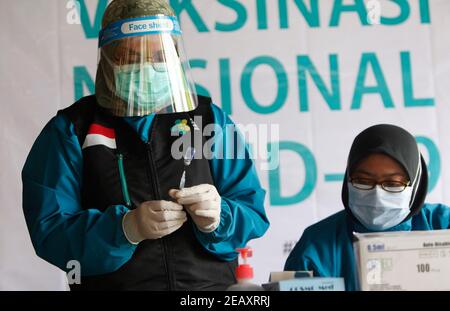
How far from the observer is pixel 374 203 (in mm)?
1760

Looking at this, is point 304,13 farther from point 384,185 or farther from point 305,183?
point 384,185

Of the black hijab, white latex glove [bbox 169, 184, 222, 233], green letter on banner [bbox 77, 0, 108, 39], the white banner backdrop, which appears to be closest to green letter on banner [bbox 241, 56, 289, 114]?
the white banner backdrop

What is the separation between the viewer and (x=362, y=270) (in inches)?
52.3

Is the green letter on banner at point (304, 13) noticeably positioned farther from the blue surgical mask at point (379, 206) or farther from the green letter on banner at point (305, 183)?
the blue surgical mask at point (379, 206)

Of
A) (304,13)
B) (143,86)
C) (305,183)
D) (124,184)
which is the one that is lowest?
(305,183)

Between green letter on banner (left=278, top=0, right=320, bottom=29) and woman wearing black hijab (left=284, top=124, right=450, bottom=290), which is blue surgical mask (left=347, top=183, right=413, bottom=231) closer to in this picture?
woman wearing black hijab (left=284, top=124, right=450, bottom=290)

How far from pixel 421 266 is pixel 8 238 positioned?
69.4 inches

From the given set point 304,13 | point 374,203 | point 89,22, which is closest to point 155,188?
point 374,203

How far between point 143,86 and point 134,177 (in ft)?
0.72

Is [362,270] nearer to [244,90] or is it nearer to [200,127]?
[200,127]

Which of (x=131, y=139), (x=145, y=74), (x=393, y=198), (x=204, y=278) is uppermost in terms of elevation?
(x=145, y=74)

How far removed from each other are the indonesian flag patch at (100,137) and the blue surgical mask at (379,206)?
2.02 ft
